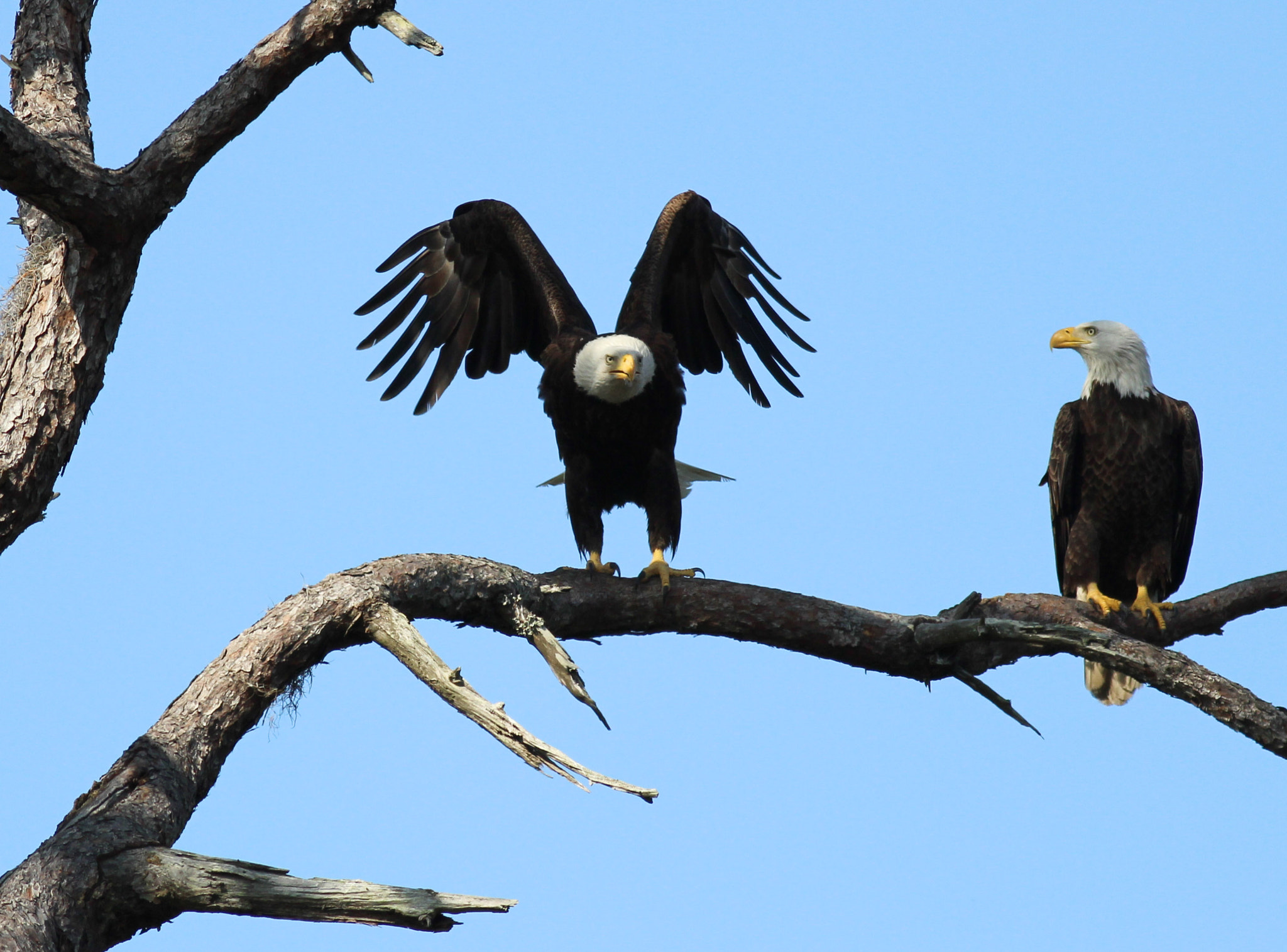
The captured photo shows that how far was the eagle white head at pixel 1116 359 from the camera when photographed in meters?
6.46

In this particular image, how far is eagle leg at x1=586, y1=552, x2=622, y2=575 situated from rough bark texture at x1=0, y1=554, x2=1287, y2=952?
1.95 ft

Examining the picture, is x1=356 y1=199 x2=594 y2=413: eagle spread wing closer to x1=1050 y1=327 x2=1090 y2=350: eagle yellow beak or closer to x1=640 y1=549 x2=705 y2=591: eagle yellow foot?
x1=640 y1=549 x2=705 y2=591: eagle yellow foot

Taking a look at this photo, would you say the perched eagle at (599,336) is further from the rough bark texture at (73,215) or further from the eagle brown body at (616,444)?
the rough bark texture at (73,215)

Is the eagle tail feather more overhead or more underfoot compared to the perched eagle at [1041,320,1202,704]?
more underfoot

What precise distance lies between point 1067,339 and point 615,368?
2814mm

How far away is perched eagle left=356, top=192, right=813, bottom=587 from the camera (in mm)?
5730

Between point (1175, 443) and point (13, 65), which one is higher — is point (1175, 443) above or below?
above

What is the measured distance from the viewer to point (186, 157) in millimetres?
4312

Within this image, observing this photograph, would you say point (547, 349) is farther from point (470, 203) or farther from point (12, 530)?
point (12, 530)

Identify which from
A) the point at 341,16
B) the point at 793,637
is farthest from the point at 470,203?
the point at 793,637

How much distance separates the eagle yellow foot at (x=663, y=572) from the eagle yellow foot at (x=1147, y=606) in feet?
7.14

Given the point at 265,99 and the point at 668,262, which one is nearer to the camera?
the point at 265,99

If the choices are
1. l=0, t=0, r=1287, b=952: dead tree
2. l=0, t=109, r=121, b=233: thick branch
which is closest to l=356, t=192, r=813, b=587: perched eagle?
l=0, t=0, r=1287, b=952: dead tree

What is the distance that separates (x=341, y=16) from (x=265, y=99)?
15.6 inches
